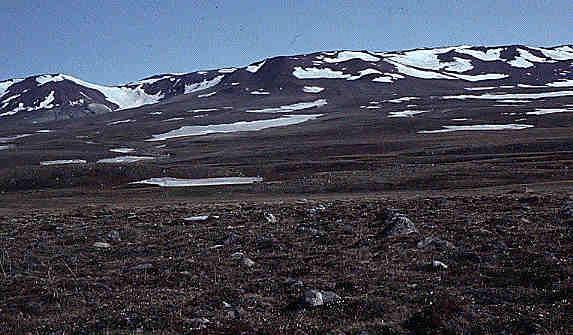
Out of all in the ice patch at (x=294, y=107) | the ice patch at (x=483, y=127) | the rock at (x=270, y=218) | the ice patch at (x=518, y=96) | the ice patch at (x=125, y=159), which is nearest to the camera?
the rock at (x=270, y=218)

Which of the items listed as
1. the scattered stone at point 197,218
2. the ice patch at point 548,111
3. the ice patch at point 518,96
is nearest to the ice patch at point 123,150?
the ice patch at point 548,111

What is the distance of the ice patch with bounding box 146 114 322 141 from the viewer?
465 ft

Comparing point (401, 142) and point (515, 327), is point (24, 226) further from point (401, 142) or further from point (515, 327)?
point (401, 142)

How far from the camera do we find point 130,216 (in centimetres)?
2947

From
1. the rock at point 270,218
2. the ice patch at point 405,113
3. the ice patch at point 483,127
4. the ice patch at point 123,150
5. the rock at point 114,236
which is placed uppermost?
the rock at point 114,236

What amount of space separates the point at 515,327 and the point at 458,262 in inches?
181

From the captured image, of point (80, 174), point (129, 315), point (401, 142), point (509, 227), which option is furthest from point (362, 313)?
point (401, 142)

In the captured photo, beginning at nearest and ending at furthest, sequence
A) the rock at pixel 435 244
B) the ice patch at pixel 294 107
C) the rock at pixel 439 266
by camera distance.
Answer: the rock at pixel 439 266 → the rock at pixel 435 244 → the ice patch at pixel 294 107

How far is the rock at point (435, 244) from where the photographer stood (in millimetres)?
17203

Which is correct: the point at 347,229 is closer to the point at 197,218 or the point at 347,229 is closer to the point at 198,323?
the point at 197,218

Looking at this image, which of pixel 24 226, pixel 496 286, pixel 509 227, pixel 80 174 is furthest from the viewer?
pixel 80 174

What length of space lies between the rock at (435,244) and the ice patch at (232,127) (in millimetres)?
119449

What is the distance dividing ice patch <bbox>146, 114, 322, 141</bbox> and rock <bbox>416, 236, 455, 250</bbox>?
392 feet

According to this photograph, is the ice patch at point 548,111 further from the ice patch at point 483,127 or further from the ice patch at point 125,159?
the ice patch at point 125,159
